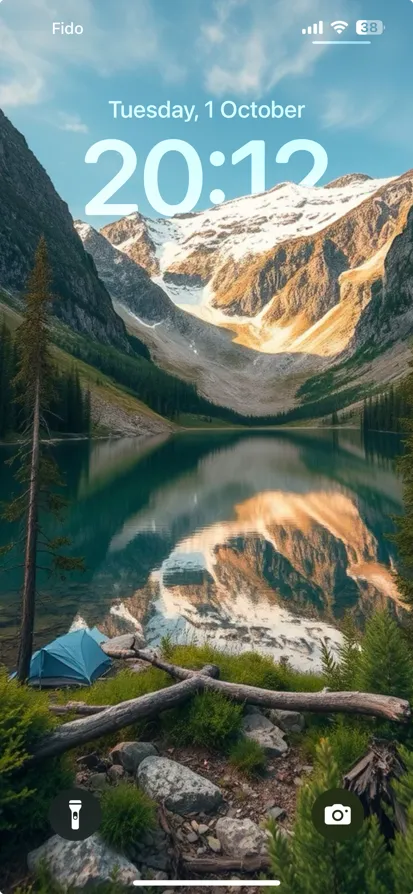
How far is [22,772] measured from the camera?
18.9 ft

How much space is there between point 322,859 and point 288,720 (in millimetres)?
6705

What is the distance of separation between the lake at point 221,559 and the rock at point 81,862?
49.0 feet

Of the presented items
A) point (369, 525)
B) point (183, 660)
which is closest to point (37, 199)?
point (369, 525)

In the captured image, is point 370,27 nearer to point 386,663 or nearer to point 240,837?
point 386,663

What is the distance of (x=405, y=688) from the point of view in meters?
7.45

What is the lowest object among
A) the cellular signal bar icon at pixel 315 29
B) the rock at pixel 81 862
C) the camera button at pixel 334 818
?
the rock at pixel 81 862

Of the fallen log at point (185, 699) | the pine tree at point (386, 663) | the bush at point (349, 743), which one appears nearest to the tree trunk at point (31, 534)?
the fallen log at point (185, 699)

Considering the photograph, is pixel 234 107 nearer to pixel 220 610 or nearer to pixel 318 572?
pixel 220 610

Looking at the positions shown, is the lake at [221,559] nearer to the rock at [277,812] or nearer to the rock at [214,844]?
the rock at [277,812]

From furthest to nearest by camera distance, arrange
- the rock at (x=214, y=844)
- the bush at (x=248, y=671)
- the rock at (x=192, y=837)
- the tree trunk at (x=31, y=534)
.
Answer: the tree trunk at (x=31, y=534) → the bush at (x=248, y=671) → the rock at (x=192, y=837) → the rock at (x=214, y=844)

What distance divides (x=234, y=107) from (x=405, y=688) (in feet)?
26.6

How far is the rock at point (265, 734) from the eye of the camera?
8258 millimetres

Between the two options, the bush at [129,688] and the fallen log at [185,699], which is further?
the bush at [129,688]

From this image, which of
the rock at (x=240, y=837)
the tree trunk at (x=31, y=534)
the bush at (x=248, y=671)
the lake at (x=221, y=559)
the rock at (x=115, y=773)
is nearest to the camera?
the rock at (x=240, y=837)
